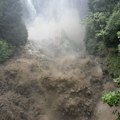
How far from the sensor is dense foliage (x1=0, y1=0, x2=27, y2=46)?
3350 cm

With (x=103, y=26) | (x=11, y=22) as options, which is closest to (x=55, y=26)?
(x=11, y=22)

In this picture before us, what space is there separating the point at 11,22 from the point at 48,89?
8.83 meters

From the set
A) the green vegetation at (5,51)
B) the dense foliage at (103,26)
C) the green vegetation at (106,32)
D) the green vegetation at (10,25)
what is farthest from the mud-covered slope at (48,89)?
the green vegetation at (10,25)

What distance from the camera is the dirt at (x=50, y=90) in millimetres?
27188

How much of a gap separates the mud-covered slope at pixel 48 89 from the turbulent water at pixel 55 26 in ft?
15.6

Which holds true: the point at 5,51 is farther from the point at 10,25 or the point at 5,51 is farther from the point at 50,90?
the point at 50,90

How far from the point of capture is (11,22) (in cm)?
3394

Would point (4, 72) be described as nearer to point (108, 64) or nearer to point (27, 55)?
point (27, 55)

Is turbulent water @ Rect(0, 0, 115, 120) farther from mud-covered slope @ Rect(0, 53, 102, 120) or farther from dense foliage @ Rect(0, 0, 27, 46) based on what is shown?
dense foliage @ Rect(0, 0, 27, 46)

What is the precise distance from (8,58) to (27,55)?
8.13 feet

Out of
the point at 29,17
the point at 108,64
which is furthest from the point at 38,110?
the point at 29,17

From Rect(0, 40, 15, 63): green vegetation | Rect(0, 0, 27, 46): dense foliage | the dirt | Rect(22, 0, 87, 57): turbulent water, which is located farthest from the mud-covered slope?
Rect(22, 0, 87, 57): turbulent water

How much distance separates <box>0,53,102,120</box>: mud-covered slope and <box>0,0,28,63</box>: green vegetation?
2.35m

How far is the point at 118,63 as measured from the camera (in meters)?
27.4
